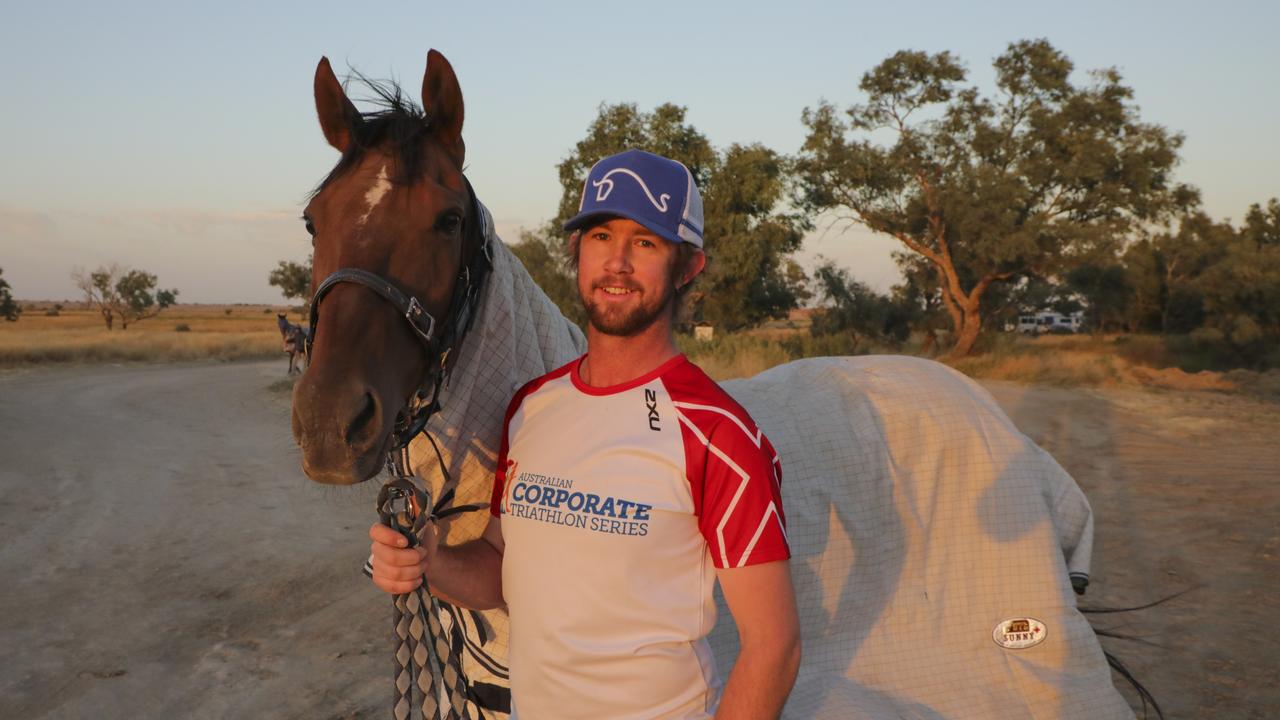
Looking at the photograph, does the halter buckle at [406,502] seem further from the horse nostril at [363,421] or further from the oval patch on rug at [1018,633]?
the oval patch on rug at [1018,633]

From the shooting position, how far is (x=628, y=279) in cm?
162

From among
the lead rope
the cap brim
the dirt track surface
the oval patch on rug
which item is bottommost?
the dirt track surface

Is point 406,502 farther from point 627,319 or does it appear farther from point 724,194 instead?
point 724,194

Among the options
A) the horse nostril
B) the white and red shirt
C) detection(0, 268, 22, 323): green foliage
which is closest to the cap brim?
the white and red shirt

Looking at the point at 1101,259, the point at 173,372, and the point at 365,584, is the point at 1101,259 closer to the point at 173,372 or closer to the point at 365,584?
the point at 365,584

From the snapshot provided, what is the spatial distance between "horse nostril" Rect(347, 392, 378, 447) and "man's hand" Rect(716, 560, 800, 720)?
738mm

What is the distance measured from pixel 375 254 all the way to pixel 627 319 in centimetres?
54

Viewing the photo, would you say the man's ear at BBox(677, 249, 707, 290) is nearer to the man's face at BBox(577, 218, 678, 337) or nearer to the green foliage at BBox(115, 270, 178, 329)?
the man's face at BBox(577, 218, 678, 337)

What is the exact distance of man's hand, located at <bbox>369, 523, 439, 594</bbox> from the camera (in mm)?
1607

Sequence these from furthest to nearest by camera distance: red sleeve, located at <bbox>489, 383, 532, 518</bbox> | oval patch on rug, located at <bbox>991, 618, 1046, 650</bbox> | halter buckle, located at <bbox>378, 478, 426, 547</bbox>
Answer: oval patch on rug, located at <bbox>991, 618, 1046, 650</bbox> → red sleeve, located at <bbox>489, 383, 532, 518</bbox> → halter buckle, located at <bbox>378, 478, 426, 547</bbox>

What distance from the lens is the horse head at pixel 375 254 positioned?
4.72ft

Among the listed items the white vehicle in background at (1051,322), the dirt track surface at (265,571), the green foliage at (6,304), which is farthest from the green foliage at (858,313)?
the green foliage at (6,304)

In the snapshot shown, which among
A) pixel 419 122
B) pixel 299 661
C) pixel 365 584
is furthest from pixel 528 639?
pixel 365 584

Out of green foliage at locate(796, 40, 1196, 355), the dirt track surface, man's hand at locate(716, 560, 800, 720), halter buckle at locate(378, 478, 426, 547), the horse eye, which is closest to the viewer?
man's hand at locate(716, 560, 800, 720)
